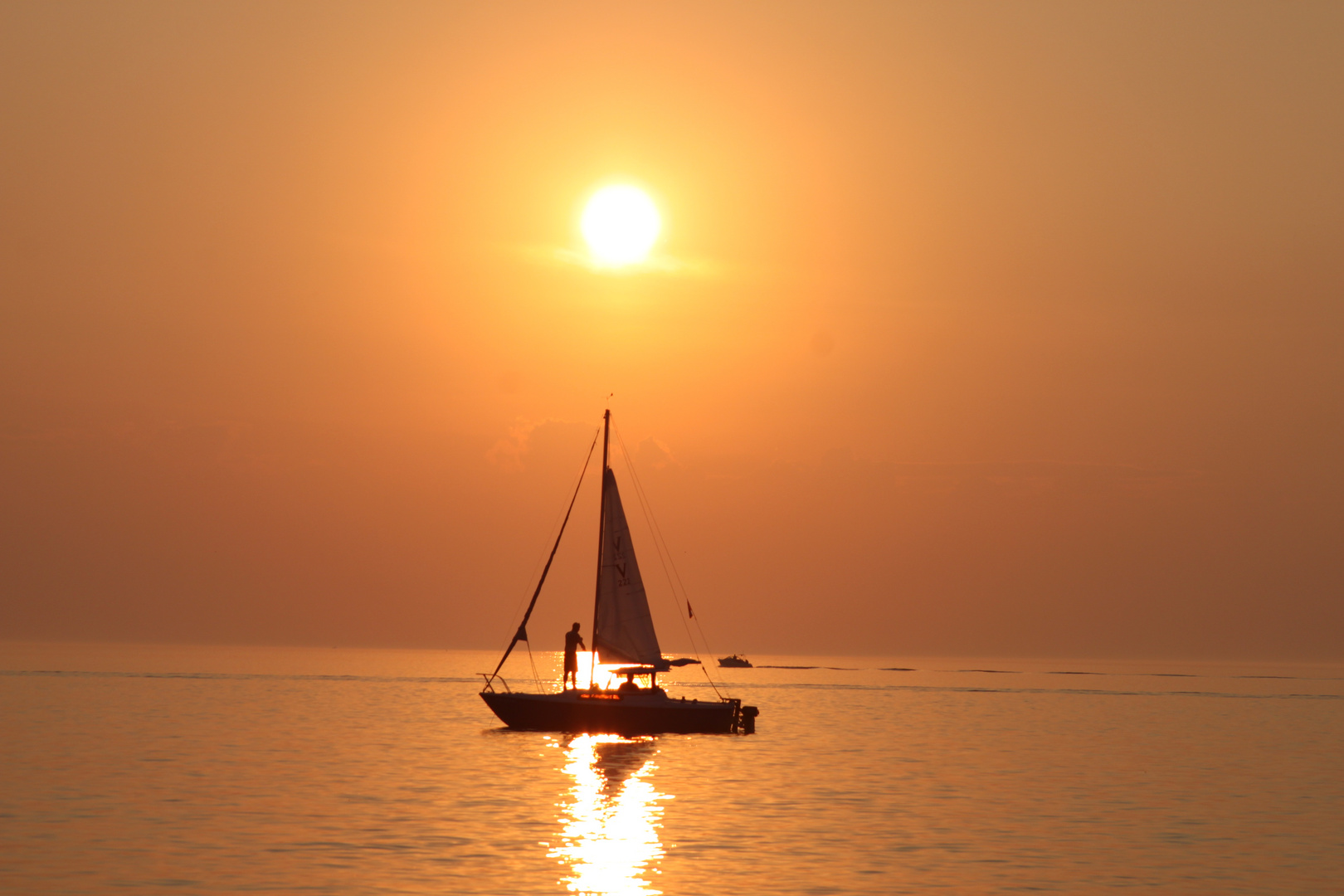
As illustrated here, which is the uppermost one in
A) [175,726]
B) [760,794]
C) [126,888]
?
[175,726]

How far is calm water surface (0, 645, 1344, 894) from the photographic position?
35.7m

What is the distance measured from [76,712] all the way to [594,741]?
44.2m

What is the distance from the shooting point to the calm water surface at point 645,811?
117 feet

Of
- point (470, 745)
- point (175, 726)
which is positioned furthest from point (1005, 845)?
point (175, 726)

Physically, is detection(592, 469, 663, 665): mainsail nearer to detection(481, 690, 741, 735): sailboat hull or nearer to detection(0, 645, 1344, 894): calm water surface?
detection(481, 690, 741, 735): sailboat hull

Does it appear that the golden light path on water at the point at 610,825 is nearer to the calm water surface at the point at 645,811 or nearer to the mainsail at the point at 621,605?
the calm water surface at the point at 645,811

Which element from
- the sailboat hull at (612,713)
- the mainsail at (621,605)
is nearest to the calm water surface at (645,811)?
the sailboat hull at (612,713)

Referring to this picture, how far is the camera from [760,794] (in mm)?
54969

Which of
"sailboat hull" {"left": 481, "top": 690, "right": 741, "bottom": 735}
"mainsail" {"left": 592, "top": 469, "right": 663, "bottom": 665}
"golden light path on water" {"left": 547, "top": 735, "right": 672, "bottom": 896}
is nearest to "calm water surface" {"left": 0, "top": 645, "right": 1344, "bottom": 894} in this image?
"golden light path on water" {"left": 547, "top": 735, "right": 672, "bottom": 896}

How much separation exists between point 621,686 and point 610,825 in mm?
32463

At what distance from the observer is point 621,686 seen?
3049 inches

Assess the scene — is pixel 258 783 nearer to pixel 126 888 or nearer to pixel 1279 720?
pixel 126 888

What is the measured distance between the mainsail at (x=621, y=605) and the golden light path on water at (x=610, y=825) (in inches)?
220

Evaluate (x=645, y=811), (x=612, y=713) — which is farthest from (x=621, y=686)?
(x=645, y=811)
